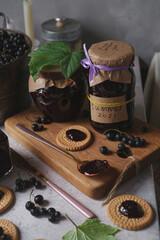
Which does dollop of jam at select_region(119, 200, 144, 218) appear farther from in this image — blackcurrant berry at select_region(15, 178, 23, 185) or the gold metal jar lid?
the gold metal jar lid

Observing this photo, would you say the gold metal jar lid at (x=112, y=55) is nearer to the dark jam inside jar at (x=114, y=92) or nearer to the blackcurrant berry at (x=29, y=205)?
the dark jam inside jar at (x=114, y=92)

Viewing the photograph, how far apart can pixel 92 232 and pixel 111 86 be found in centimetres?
45

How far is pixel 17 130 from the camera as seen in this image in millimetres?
1237

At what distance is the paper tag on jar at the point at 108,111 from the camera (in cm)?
111

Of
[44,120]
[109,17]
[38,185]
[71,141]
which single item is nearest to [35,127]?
[44,120]

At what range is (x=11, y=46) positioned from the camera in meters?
1.28

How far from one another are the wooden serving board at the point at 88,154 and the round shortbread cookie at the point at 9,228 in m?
0.22

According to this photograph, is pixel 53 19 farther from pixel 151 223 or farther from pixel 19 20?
pixel 151 223

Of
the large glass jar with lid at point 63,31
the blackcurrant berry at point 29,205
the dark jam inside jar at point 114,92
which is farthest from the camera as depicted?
the large glass jar with lid at point 63,31

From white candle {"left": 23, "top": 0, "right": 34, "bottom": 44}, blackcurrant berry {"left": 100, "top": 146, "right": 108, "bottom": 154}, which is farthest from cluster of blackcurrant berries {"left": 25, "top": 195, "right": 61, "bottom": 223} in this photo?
white candle {"left": 23, "top": 0, "right": 34, "bottom": 44}

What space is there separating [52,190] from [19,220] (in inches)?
5.5

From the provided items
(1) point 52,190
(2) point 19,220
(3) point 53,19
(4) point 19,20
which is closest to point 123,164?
(1) point 52,190

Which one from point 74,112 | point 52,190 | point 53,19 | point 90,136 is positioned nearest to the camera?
point 52,190

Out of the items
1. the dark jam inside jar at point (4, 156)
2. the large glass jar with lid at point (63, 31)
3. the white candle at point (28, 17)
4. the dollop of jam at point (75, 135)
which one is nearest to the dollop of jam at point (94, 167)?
the dollop of jam at point (75, 135)
